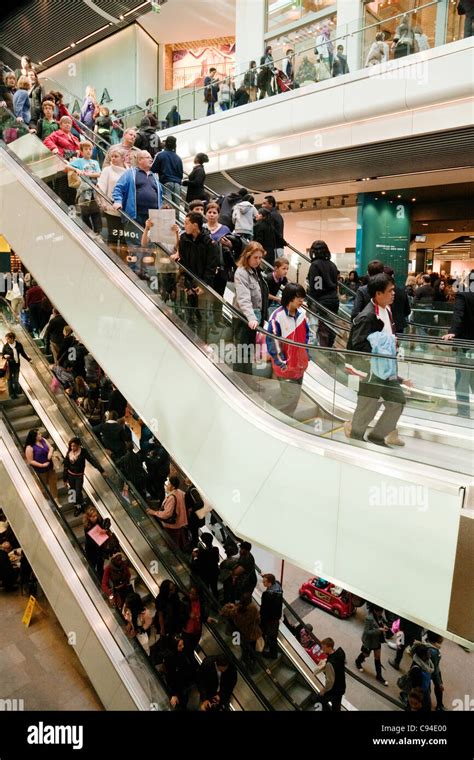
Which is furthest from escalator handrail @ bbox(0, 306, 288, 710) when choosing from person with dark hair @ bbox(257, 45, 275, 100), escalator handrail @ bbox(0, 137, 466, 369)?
person with dark hair @ bbox(257, 45, 275, 100)

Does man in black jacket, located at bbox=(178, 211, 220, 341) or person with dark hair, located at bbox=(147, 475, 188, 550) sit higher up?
man in black jacket, located at bbox=(178, 211, 220, 341)

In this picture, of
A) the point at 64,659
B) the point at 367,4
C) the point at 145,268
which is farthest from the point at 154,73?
the point at 64,659

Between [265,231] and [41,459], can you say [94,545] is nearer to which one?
[41,459]

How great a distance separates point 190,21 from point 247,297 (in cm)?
2214

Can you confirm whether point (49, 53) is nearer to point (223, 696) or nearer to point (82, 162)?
point (82, 162)

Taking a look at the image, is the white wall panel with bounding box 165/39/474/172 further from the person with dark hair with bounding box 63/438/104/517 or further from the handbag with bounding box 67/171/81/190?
the person with dark hair with bounding box 63/438/104/517

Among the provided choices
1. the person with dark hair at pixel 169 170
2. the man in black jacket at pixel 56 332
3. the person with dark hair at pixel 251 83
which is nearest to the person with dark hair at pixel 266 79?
the person with dark hair at pixel 251 83

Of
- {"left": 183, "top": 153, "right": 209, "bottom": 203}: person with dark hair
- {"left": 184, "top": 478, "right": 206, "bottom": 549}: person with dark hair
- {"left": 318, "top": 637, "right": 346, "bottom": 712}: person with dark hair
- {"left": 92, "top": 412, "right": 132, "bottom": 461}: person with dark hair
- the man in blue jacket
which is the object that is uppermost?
{"left": 183, "top": 153, "right": 209, "bottom": 203}: person with dark hair

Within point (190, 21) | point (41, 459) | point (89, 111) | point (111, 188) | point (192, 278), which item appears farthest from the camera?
point (190, 21)

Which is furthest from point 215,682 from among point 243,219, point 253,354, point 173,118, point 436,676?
point 173,118

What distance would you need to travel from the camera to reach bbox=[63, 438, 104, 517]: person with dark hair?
7.98 metres

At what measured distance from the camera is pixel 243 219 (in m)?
7.23

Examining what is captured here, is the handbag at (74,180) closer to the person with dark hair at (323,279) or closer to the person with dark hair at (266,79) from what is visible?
the person with dark hair at (323,279)

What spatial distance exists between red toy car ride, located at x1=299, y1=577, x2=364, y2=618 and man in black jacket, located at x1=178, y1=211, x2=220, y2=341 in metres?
6.58
